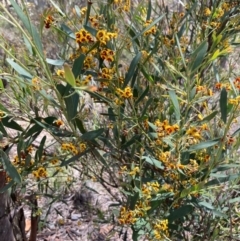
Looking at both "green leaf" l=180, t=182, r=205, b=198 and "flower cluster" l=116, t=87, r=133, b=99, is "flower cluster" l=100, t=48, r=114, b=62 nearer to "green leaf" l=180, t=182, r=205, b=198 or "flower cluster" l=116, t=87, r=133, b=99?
"flower cluster" l=116, t=87, r=133, b=99

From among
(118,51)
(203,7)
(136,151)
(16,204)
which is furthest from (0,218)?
(203,7)

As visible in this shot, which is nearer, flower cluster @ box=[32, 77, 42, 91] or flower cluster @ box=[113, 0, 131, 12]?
flower cluster @ box=[32, 77, 42, 91]

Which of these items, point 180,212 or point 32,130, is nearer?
point 32,130

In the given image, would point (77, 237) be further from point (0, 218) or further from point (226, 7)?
point (226, 7)

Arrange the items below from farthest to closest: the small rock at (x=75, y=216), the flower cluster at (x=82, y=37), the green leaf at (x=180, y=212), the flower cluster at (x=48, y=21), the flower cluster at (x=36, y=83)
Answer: the small rock at (x=75, y=216) < the green leaf at (x=180, y=212) < the flower cluster at (x=48, y=21) < the flower cluster at (x=82, y=37) < the flower cluster at (x=36, y=83)

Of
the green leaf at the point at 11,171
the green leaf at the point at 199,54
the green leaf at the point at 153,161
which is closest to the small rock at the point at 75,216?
the green leaf at the point at 153,161

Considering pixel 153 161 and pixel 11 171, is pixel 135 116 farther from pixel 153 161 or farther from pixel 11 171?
pixel 11 171

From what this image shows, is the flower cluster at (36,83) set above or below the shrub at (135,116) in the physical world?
above

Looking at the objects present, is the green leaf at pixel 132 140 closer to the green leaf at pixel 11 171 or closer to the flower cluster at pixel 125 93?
the flower cluster at pixel 125 93

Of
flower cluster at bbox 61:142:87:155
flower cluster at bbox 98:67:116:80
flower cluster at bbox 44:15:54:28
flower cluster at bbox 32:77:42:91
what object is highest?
flower cluster at bbox 44:15:54:28

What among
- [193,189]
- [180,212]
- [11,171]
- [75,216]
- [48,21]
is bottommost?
[75,216]

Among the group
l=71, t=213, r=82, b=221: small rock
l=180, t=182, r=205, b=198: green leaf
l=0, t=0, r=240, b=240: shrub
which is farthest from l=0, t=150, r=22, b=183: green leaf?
l=71, t=213, r=82, b=221: small rock

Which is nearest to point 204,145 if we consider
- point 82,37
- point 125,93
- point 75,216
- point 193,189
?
point 193,189

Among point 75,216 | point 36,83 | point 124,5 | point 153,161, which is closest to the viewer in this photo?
point 36,83
